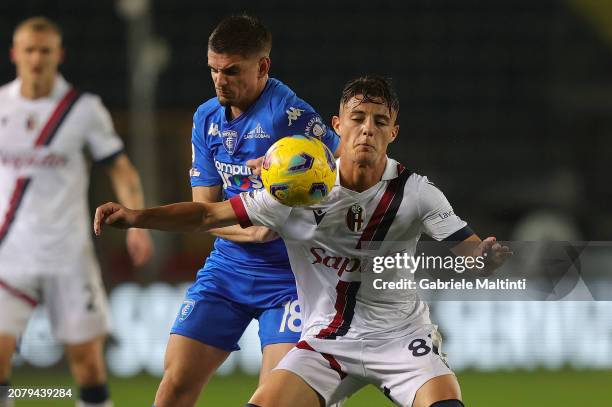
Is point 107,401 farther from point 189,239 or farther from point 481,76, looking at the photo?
point 481,76

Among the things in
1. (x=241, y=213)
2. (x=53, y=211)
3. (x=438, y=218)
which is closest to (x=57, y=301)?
(x=53, y=211)

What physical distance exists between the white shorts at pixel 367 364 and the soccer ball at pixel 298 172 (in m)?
0.56

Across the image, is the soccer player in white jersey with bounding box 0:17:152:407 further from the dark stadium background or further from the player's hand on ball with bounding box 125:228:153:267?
the dark stadium background

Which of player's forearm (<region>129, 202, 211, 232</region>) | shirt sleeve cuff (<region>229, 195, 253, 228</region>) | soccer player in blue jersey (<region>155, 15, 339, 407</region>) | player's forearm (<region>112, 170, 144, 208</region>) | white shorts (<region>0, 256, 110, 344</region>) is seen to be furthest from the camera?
player's forearm (<region>112, 170, 144, 208</region>)

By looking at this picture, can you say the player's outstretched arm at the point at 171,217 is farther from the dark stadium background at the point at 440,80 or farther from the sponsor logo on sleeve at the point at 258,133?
the dark stadium background at the point at 440,80

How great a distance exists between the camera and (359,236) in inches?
163

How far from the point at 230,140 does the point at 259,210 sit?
0.70 meters

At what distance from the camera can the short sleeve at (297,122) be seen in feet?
15.1

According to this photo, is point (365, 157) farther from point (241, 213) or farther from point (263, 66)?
point (263, 66)

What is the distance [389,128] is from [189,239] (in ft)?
17.8

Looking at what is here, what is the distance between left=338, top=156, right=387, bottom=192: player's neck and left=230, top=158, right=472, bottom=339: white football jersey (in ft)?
0.09

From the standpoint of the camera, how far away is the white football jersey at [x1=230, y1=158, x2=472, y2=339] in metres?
4.10

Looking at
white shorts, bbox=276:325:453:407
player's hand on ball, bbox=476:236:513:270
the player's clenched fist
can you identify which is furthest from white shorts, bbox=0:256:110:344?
player's hand on ball, bbox=476:236:513:270

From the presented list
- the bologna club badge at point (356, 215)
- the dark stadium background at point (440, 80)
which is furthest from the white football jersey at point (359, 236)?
the dark stadium background at point (440, 80)
